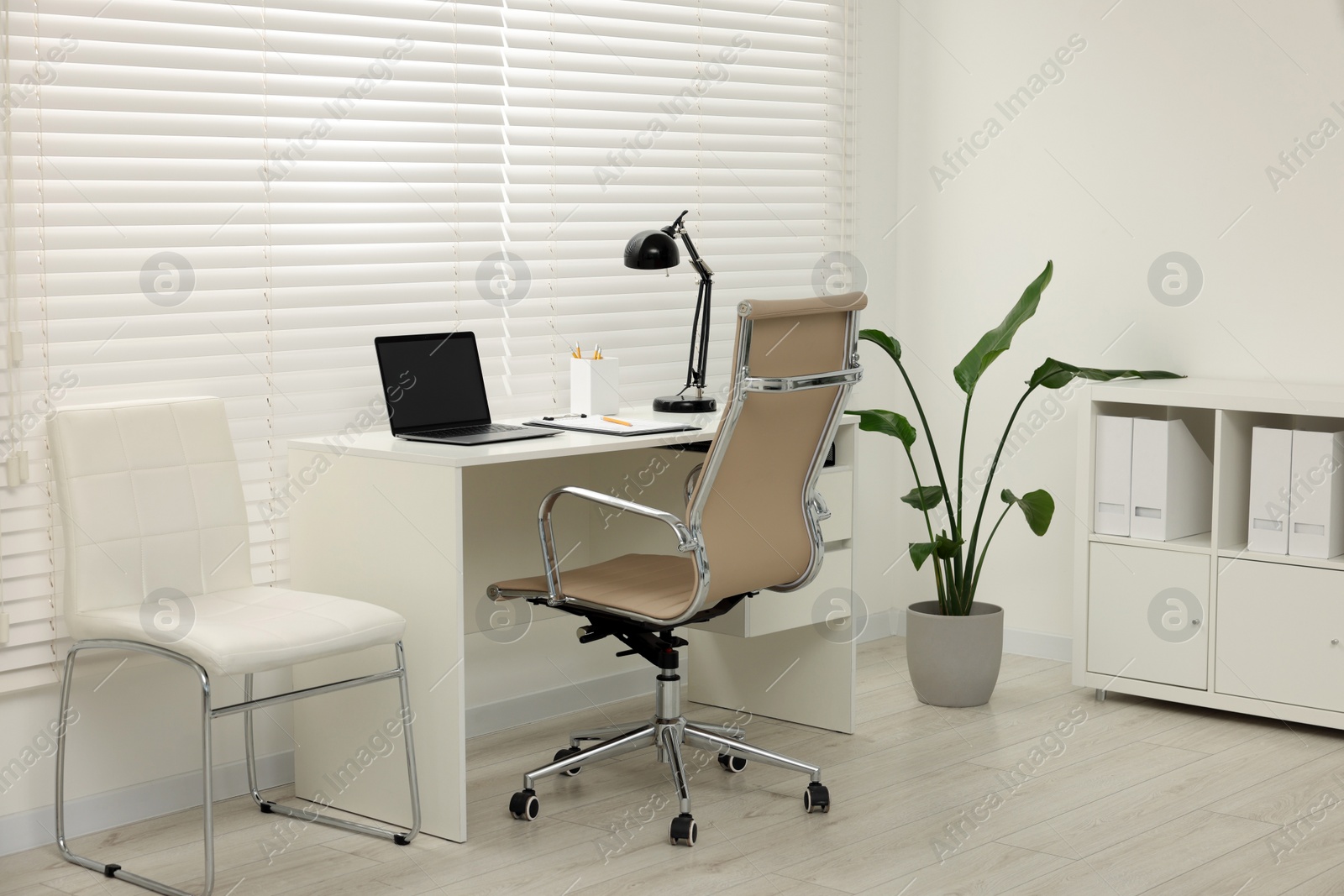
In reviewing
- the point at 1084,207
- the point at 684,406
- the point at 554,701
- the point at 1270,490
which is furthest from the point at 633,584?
the point at 1084,207

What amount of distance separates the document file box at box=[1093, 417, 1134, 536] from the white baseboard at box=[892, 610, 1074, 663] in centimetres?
57

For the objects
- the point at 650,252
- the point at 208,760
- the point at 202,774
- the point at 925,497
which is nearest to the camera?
the point at 208,760

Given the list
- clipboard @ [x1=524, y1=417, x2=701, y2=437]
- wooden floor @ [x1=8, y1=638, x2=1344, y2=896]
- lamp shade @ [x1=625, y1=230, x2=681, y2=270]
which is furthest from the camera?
lamp shade @ [x1=625, y1=230, x2=681, y2=270]

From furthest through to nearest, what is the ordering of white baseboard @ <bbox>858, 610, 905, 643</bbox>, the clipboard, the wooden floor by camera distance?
white baseboard @ <bbox>858, 610, 905, 643</bbox>, the clipboard, the wooden floor

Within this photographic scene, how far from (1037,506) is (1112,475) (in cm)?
26

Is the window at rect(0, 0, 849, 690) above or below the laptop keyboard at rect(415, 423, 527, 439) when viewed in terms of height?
above

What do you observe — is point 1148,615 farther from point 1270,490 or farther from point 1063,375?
point 1063,375

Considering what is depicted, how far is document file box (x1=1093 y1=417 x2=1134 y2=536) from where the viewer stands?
3.89m

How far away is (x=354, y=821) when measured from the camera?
121 inches

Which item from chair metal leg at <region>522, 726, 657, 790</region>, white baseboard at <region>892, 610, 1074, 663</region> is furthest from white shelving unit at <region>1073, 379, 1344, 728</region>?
→ chair metal leg at <region>522, 726, 657, 790</region>

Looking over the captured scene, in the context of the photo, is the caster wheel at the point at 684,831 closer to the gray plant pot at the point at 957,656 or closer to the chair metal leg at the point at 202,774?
the chair metal leg at the point at 202,774

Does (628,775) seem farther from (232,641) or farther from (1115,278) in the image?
(1115,278)

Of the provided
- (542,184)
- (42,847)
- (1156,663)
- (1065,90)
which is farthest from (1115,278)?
(42,847)

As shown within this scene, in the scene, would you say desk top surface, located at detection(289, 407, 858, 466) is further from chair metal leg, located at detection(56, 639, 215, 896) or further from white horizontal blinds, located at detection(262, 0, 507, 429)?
chair metal leg, located at detection(56, 639, 215, 896)
